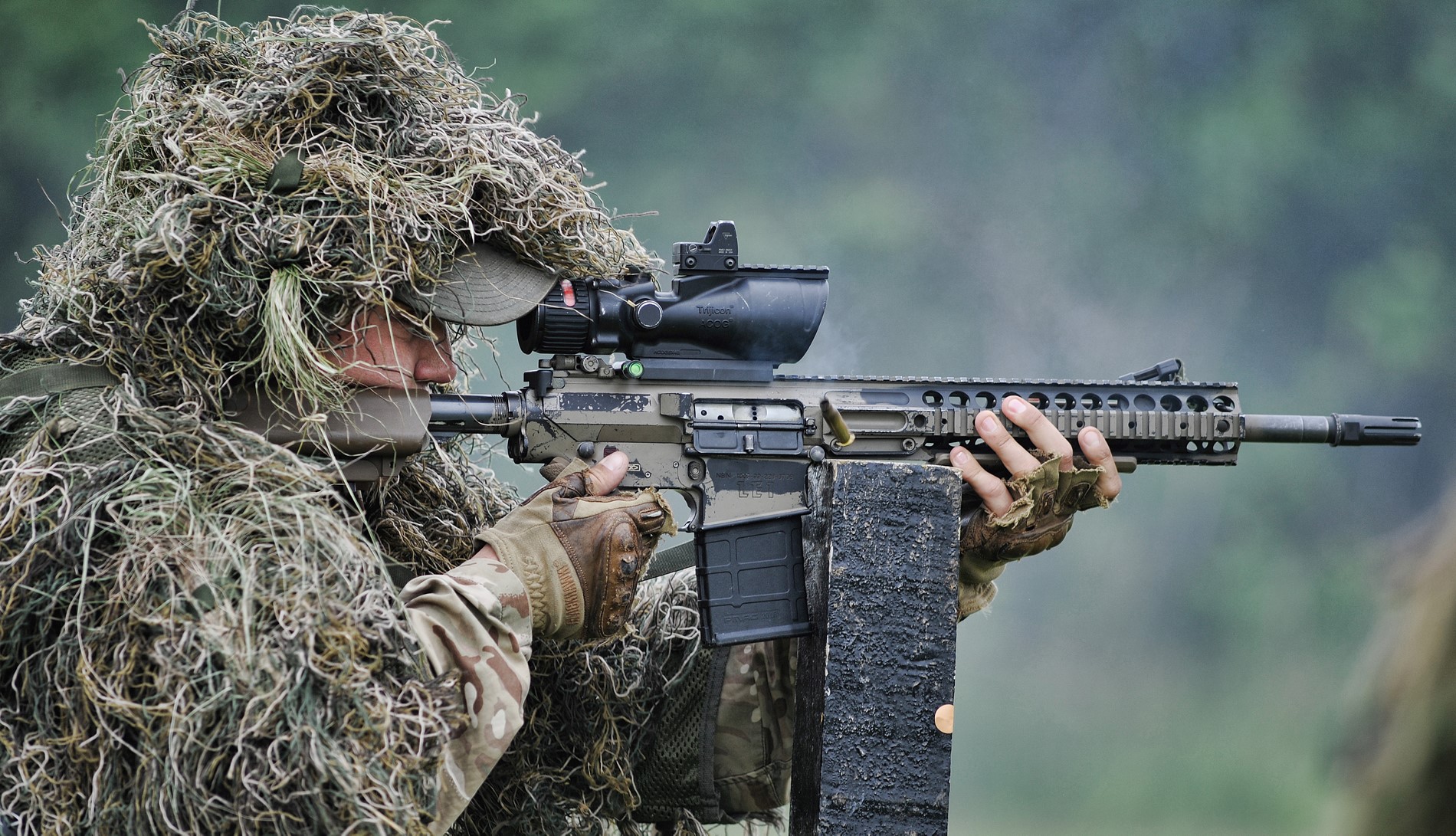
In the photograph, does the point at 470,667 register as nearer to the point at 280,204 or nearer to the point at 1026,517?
the point at 280,204

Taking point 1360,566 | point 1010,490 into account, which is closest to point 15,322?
point 1010,490

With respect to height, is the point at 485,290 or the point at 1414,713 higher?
the point at 485,290

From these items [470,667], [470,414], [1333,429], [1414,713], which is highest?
[1333,429]

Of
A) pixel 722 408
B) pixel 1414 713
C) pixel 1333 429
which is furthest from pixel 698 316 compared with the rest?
Result: pixel 1414 713

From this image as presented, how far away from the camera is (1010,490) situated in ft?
9.47

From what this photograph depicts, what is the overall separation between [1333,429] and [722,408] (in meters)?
1.63

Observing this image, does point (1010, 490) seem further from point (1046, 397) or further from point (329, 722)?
point (329, 722)

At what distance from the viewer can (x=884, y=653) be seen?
2.23 meters

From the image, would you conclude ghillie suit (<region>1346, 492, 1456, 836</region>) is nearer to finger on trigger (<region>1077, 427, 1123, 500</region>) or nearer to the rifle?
finger on trigger (<region>1077, 427, 1123, 500</region>)

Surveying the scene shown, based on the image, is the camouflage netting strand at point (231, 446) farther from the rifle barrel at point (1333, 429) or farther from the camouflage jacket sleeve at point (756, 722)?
the rifle barrel at point (1333, 429)

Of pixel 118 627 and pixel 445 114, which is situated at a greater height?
pixel 445 114

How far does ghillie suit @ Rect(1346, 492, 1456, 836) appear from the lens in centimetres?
404

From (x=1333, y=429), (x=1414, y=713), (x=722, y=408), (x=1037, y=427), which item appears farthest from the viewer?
(x=1414, y=713)

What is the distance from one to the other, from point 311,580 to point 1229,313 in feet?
12.3
